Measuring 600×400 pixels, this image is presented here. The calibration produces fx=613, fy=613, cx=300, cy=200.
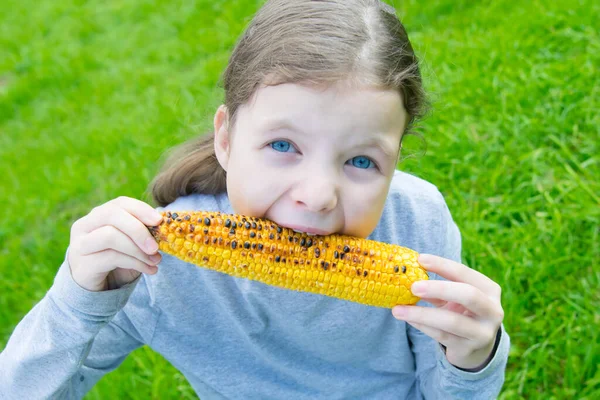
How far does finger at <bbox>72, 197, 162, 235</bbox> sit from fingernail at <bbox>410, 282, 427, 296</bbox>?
2.32ft

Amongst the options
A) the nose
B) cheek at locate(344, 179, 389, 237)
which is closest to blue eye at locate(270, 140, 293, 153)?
the nose

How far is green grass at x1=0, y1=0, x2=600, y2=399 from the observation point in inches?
117

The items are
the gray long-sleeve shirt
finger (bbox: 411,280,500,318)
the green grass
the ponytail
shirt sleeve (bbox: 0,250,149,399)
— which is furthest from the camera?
the green grass

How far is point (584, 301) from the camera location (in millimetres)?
2863

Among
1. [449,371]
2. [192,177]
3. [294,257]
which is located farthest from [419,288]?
[192,177]

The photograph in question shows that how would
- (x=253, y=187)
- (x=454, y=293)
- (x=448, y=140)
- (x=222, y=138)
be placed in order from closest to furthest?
1. (x=454, y=293)
2. (x=253, y=187)
3. (x=222, y=138)
4. (x=448, y=140)

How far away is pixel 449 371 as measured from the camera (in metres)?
2.00

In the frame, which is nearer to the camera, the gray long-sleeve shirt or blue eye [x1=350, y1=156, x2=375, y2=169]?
blue eye [x1=350, y1=156, x2=375, y2=169]

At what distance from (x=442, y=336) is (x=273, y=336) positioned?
0.79 metres

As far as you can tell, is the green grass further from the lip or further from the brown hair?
the lip

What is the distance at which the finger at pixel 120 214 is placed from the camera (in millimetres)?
1660

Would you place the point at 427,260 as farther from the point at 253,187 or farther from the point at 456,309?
the point at 253,187

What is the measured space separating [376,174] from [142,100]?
13.8 feet

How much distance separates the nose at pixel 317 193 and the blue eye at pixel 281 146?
0.13m
